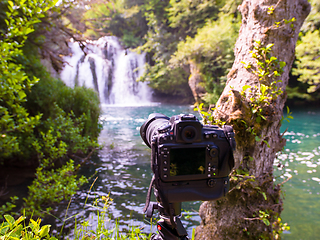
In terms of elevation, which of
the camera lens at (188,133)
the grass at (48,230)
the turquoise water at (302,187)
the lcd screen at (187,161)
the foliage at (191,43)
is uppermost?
the foliage at (191,43)

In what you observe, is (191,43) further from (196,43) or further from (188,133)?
(188,133)

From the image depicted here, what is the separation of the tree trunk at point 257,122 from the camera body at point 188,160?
1086mm

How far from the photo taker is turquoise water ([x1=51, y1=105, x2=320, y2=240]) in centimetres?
380

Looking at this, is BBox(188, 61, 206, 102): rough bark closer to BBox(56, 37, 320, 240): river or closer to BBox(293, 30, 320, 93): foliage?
BBox(293, 30, 320, 93): foliage

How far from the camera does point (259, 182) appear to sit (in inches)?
96.7

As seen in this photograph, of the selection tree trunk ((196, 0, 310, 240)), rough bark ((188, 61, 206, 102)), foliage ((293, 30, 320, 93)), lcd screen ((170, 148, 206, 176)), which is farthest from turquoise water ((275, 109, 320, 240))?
rough bark ((188, 61, 206, 102))

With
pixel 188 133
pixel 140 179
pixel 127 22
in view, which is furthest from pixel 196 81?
pixel 188 133

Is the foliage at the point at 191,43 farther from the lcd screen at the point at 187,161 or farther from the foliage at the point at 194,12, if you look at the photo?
the lcd screen at the point at 187,161

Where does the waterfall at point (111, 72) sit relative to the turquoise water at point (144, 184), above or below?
above

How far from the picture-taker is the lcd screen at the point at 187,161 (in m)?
1.31

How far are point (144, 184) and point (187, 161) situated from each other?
405cm

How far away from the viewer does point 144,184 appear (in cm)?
518

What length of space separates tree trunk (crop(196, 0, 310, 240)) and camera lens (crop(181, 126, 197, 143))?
3.98 feet

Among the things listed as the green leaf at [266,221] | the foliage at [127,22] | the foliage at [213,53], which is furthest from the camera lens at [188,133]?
the foliage at [127,22]
